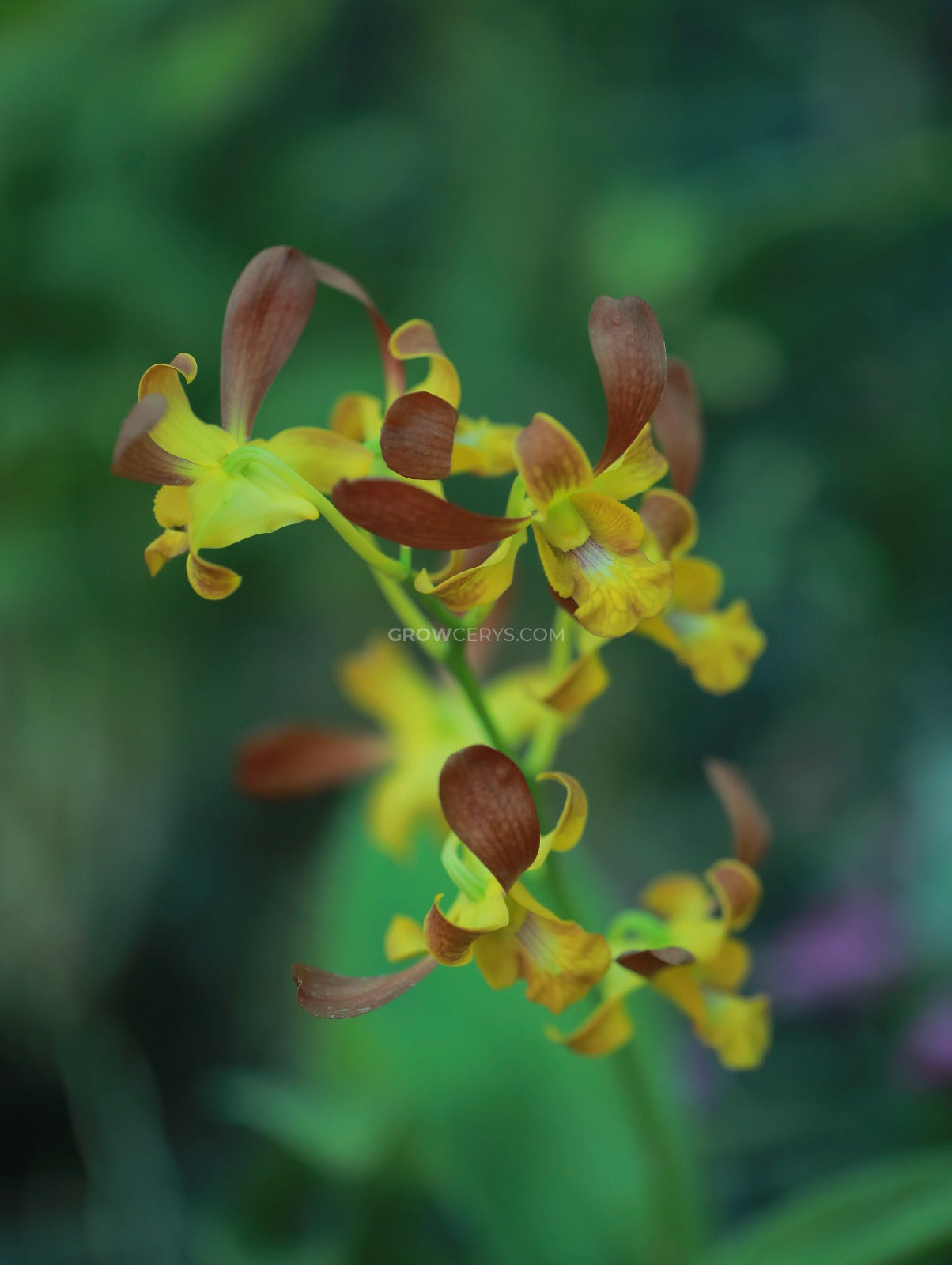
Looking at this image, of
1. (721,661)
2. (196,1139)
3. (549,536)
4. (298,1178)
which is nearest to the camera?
(549,536)

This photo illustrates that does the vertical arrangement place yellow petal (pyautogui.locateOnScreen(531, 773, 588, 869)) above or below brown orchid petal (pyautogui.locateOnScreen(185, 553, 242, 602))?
below

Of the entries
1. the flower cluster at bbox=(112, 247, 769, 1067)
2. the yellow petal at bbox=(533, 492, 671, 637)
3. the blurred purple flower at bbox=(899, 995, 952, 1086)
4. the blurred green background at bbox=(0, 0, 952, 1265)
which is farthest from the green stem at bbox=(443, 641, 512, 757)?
the blurred purple flower at bbox=(899, 995, 952, 1086)

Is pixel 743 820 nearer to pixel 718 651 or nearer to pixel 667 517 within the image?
pixel 718 651

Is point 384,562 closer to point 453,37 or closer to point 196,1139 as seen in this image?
point 196,1139

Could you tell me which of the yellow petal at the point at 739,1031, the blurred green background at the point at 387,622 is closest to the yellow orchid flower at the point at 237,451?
the yellow petal at the point at 739,1031

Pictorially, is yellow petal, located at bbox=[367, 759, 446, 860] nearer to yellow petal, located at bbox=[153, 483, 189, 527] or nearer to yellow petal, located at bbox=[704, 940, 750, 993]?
yellow petal, located at bbox=[704, 940, 750, 993]

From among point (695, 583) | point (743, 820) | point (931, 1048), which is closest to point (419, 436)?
point (695, 583)

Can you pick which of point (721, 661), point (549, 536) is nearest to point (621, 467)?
point (549, 536)
